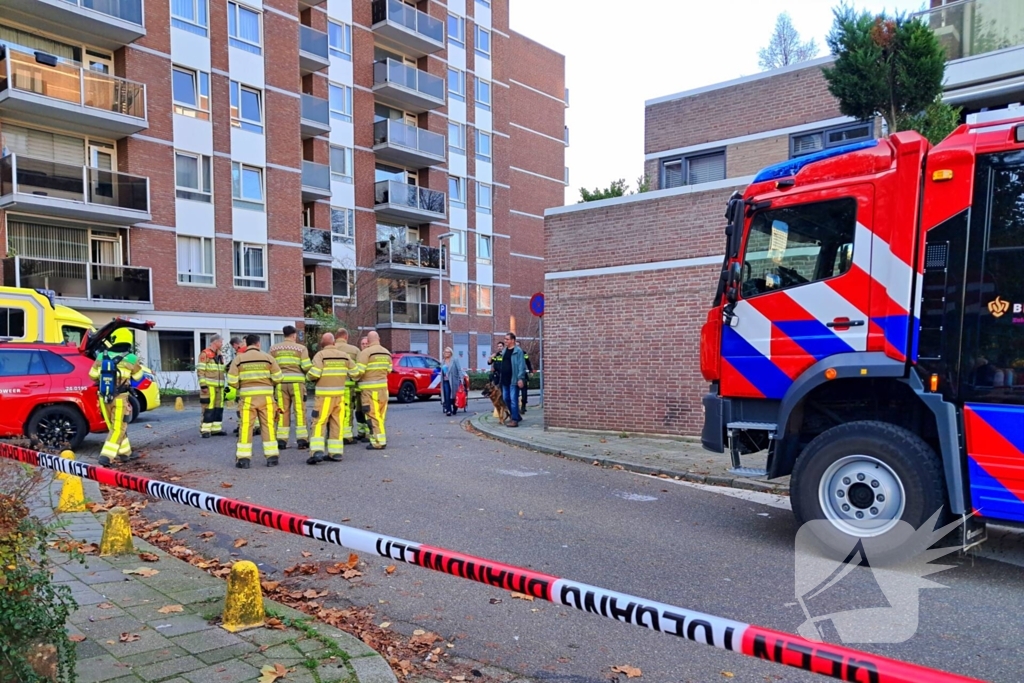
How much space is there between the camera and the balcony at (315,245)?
105ft

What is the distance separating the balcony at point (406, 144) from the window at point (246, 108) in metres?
7.68

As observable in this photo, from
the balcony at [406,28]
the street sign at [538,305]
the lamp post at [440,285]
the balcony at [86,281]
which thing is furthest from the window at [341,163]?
the street sign at [538,305]

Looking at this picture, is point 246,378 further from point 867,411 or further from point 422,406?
point 422,406

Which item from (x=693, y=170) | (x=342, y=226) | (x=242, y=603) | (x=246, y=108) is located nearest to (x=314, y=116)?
(x=246, y=108)

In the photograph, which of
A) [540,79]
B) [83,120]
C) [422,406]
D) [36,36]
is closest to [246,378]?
[422,406]

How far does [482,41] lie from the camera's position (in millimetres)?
42688

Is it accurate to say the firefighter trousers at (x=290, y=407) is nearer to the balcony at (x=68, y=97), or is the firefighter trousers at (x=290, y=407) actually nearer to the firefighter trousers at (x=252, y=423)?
the firefighter trousers at (x=252, y=423)

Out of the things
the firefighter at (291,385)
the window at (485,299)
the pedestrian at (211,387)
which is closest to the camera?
the firefighter at (291,385)

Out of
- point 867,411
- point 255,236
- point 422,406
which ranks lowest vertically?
point 422,406

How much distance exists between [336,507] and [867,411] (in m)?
5.10

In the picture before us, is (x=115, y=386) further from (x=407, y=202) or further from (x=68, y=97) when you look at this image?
(x=407, y=202)

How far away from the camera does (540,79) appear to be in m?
48.8

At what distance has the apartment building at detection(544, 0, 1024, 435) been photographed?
12258 millimetres

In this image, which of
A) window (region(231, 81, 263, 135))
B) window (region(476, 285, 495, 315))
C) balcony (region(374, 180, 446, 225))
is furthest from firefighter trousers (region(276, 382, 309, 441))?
window (region(476, 285, 495, 315))
